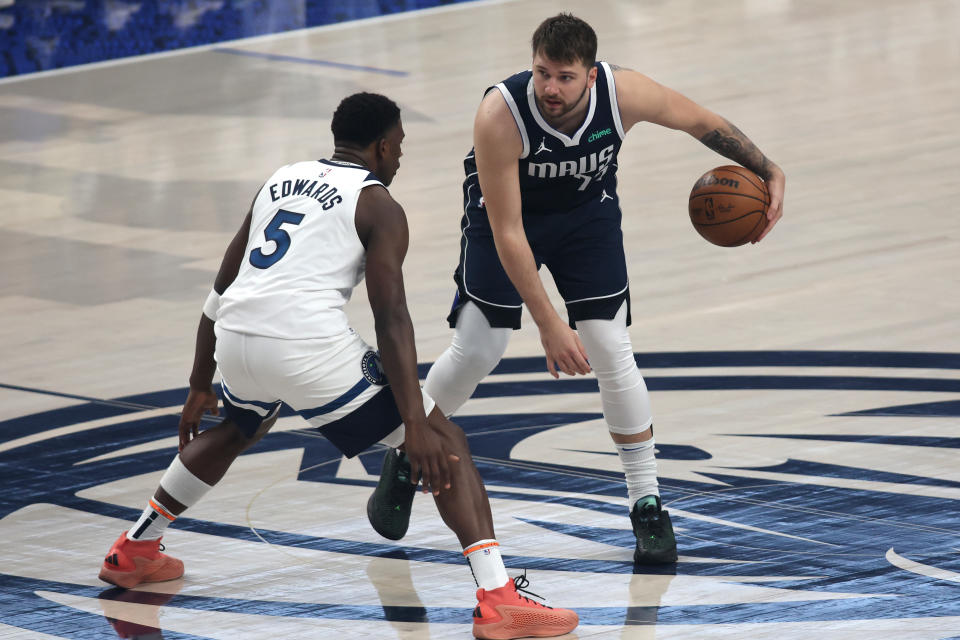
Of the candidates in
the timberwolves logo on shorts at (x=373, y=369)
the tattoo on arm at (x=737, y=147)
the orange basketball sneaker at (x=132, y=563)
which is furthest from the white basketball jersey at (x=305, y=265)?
the tattoo on arm at (x=737, y=147)

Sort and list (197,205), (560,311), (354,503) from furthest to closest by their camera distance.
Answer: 1. (197,205)
2. (560,311)
3. (354,503)

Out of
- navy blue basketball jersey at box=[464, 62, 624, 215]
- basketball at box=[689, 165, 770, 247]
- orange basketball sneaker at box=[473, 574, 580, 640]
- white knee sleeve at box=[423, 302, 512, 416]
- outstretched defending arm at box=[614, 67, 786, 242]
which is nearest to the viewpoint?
orange basketball sneaker at box=[473, 574, 580, 640]

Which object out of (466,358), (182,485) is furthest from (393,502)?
(182,485)

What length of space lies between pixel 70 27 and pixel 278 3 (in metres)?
2.65

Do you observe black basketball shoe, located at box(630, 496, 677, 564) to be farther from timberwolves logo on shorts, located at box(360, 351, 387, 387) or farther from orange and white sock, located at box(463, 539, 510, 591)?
timberwolves logo on shorts, located at box(360, 351, 387, 387)

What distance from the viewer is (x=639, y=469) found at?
493cm

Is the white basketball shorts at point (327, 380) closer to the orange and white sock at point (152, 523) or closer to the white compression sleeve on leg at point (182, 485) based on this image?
the white compression sleeve on leg at point (182, 485)

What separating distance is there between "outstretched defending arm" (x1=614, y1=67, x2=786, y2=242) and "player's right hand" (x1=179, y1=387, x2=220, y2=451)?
1465 mm

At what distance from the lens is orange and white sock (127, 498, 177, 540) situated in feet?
15.6

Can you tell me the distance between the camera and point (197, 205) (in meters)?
11.5

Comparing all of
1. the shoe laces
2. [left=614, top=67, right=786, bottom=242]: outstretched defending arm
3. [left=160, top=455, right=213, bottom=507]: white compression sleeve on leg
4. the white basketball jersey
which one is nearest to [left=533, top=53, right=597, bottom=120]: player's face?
[left=614, top=67, right=786, bottom=242]: outstretched defending arm

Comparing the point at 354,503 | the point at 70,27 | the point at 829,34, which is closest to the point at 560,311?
the point at 354,503

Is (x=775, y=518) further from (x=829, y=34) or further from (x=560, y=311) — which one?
(x=829, y=34)

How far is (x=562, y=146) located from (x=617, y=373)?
697 millimetres
